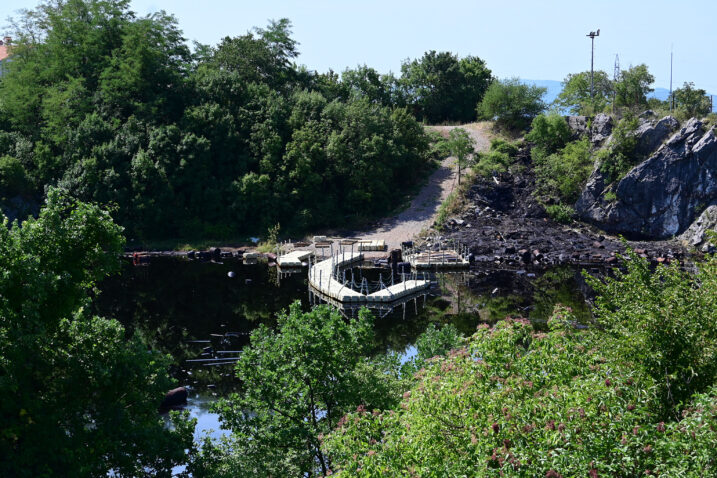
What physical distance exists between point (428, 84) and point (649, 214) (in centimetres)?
3523

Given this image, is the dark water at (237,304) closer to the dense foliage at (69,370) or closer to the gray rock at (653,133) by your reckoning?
the dense foliage at (69,370)

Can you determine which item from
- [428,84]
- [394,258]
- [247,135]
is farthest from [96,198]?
[428,84]

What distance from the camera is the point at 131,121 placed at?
6247 centimetres

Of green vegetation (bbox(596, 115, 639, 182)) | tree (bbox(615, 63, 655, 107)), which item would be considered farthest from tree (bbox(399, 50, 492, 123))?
green vegetation (bbox(596, 115, 639, 182))

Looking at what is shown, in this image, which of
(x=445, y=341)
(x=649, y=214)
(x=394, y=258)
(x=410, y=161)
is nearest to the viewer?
(x=445, y=341)

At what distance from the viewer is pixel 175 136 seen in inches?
2436

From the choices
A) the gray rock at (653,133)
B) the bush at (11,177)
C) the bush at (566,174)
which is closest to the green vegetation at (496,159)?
the bush at (566,174)

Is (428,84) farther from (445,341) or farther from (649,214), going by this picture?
(445,341)

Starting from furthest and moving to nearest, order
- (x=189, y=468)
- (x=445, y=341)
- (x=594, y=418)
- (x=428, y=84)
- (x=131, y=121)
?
(x=428, y=84) < (x=131, y=121) < (x=445, y=341) < (x=189, y=468) < (x=594, y=418)

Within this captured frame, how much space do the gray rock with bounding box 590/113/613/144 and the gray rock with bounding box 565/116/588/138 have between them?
1.25 m

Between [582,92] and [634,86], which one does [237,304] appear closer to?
[634,86]

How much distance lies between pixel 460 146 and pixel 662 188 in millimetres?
19271

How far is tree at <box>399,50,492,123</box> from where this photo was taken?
8294 cm

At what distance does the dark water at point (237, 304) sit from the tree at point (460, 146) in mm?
19320
